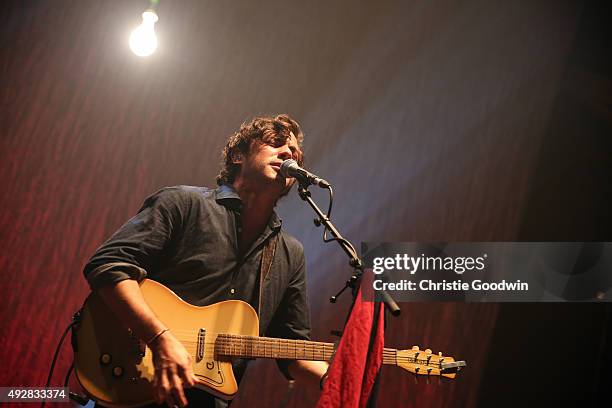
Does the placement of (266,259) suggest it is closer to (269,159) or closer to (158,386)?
(269,159)

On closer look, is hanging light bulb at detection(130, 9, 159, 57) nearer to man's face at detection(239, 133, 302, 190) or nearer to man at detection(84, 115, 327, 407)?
man at detection(84, 115, 327, 407)

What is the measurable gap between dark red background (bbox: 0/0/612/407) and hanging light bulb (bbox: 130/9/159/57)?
2.0 inches

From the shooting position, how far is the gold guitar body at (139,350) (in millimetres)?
1616

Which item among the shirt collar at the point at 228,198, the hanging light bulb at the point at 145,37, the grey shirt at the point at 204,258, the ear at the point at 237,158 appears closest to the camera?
the grey shirt at the point at 204,258

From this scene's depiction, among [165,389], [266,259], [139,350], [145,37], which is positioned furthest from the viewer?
[145,37]

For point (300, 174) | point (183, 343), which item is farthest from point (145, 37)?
point (183, 343)

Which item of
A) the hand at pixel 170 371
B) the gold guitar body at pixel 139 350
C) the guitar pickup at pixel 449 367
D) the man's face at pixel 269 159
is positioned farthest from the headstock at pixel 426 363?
the hand at pixel 170 371

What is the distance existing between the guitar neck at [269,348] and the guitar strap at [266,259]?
0.52 ft

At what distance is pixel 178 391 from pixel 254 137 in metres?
1.18

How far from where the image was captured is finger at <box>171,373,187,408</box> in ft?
4.89

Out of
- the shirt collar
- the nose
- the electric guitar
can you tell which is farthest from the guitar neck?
the nose

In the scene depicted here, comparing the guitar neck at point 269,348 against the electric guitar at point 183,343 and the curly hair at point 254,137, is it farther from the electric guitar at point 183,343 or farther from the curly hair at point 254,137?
the curly hair at point 254,137

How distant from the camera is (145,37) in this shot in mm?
2902

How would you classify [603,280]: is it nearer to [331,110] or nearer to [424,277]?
[424,277]
